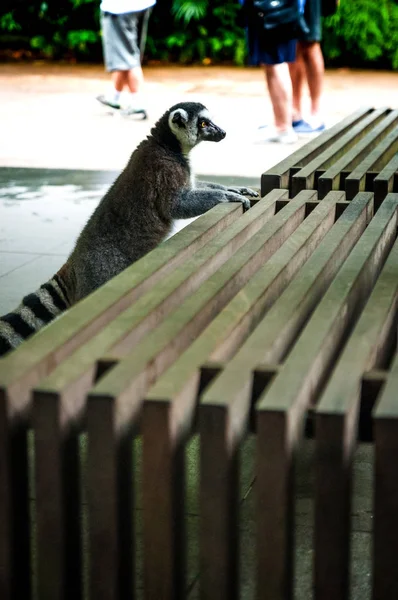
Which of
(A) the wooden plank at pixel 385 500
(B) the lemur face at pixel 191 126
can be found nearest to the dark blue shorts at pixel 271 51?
(B) the lemur face at pixel 191 126

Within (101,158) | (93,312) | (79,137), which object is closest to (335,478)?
(93,312)

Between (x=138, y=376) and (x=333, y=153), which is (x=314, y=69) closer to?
(x=333, y=153)

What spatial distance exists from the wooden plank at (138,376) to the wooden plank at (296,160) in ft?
5.36

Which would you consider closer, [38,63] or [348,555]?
[348,555]

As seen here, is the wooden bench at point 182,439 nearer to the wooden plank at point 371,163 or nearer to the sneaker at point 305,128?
the wooden plank at point 371,163

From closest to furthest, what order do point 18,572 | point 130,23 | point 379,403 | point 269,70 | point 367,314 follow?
point 379,403 → point 18,572 → point 367,314 → point 269,70 → point 130,23

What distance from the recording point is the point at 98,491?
206cm

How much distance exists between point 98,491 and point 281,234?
1.77 meters

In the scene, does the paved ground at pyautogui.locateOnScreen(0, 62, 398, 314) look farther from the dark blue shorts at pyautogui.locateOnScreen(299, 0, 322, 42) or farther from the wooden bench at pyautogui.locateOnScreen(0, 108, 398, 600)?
the wooden bench at pyautogui.locateOnScreen(0, 108, 398, 600)

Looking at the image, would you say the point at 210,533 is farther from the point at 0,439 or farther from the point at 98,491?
the point at 0,439

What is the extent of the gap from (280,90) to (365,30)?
8.82 m

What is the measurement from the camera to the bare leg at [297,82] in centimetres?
1051

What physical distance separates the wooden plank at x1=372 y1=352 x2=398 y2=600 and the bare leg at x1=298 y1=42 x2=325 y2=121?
8.63 m

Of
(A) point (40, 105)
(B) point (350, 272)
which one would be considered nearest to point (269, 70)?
(A) point (40, 105)
